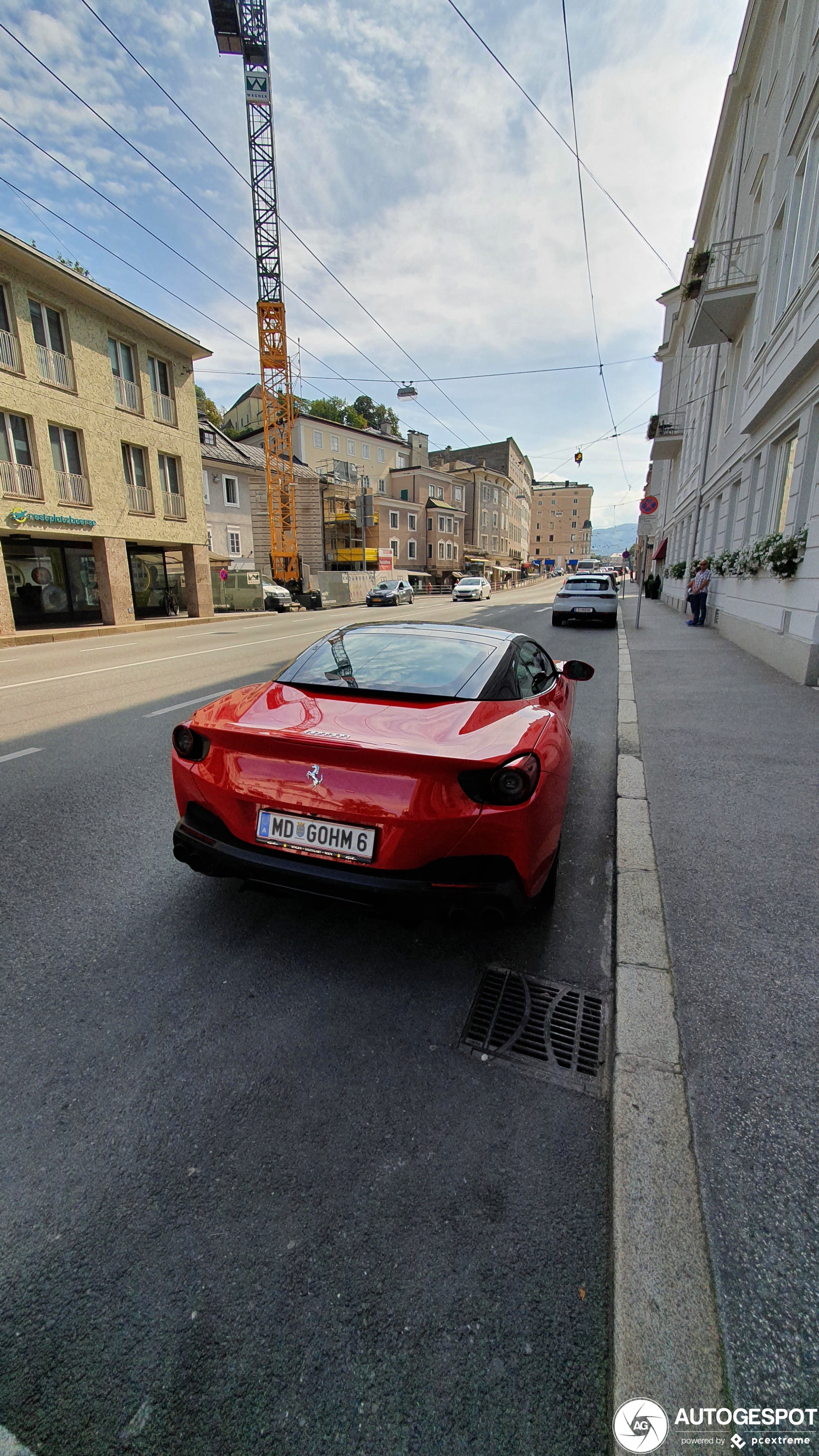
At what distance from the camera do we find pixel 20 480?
55.7 ft

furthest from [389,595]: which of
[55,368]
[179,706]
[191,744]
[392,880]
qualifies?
[392,880]

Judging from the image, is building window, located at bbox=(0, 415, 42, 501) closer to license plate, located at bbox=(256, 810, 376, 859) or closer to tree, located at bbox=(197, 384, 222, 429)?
license plate, located at bbox=(256, 810, 376, 859)

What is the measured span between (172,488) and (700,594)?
18.7 m

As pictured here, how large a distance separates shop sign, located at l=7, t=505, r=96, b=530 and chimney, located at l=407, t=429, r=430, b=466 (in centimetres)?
4837

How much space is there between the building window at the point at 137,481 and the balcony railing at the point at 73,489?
1.67 m

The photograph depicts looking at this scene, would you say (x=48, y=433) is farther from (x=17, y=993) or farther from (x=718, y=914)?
(x=718, y=914)

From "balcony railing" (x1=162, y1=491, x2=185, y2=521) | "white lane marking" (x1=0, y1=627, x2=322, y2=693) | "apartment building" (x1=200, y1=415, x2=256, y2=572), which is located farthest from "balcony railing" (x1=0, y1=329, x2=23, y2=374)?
"apartment building" (x1=200, y1=415, x2=256, y2=572)

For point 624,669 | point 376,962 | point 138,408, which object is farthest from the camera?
point 138,408

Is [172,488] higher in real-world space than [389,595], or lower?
higher

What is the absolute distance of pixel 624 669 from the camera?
10.2 meters

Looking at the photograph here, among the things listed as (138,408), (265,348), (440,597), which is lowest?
(440,597)

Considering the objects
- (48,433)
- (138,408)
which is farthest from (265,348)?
(48,433)

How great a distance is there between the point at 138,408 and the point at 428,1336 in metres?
24.9

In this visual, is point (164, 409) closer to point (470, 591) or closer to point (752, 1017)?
point (470, 591)
